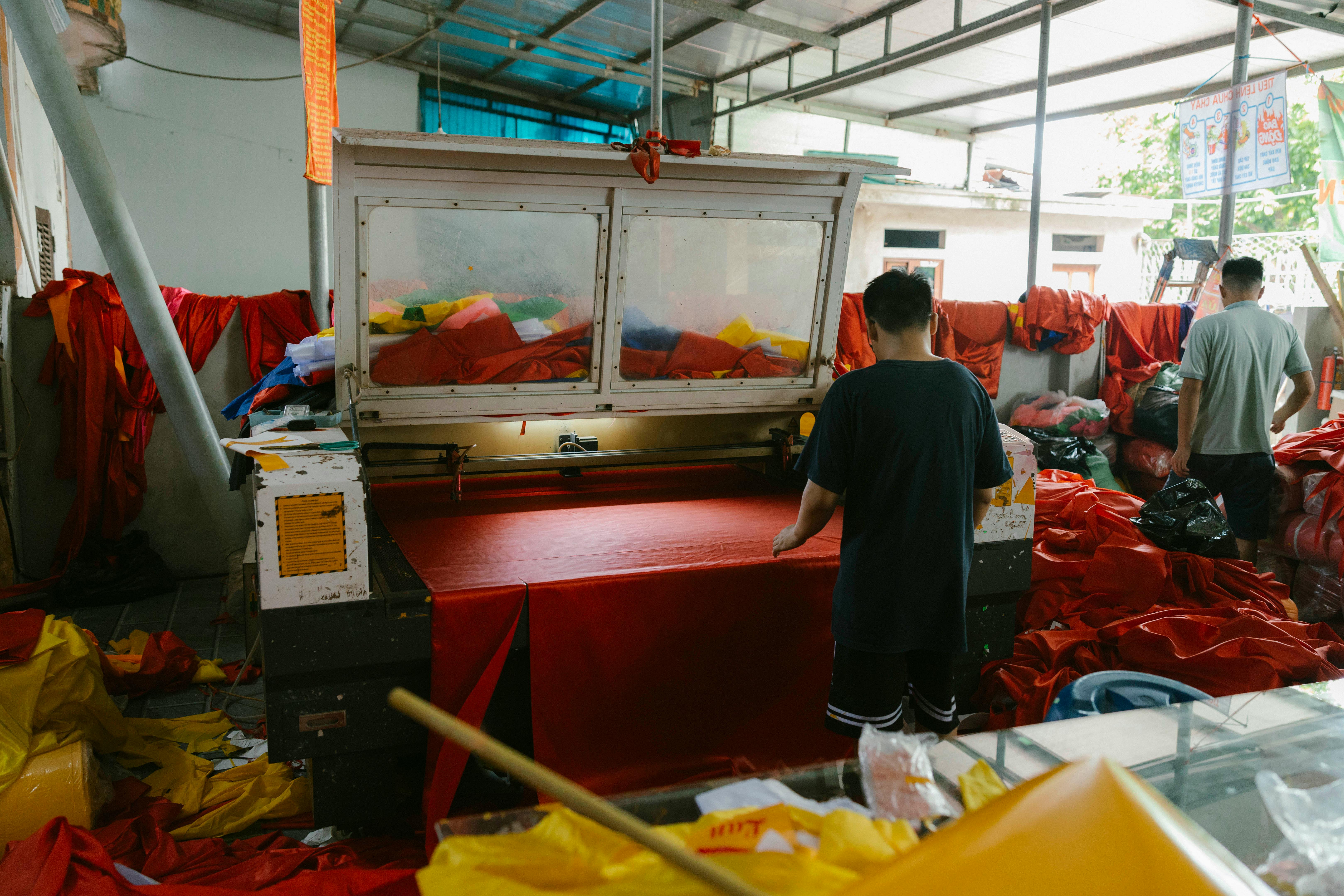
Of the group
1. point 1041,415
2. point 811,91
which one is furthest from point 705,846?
point 811,91

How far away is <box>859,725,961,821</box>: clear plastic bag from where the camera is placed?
1.15 m

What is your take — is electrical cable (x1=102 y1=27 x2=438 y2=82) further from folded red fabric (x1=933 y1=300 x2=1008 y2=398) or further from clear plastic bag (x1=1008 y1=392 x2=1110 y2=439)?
clear plastic bag (x1=1008 y1=392 x2=1110 y2=439)

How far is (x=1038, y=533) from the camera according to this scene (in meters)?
4.02

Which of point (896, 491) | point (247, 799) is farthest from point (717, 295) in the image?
point (247, 799)

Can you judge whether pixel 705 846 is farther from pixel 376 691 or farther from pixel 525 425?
pixel 525 425

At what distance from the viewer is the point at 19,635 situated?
2.78 metres

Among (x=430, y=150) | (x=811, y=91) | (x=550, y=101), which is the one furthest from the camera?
(x=550, y=101)

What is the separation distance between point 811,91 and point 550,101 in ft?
15.6

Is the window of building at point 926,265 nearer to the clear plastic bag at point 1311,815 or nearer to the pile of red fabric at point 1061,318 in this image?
the pile of red fabric at point 1061,318

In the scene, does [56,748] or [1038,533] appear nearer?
[56,748]

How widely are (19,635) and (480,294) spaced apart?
1.84 meters

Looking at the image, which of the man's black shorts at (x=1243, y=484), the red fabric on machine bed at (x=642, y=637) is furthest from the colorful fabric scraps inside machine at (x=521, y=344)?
the man's black shorts at (x=1243, y=484)

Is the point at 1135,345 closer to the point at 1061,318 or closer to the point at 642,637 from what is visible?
the point at 1061,318

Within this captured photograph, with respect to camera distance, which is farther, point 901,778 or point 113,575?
point 113,575
